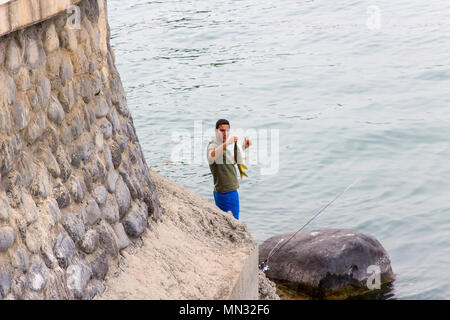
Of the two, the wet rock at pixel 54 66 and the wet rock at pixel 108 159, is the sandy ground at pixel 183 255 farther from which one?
the wet rock at pixel 54 66

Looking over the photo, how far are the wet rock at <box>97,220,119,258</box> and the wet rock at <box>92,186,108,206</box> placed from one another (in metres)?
0.15

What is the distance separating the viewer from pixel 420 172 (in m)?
14.2

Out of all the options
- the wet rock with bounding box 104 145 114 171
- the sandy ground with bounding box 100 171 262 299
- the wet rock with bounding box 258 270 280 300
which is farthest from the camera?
the wet rock with bounding box 258 270 280 300

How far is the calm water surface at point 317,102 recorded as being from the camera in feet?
40.3

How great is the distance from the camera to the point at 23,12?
15.4ft

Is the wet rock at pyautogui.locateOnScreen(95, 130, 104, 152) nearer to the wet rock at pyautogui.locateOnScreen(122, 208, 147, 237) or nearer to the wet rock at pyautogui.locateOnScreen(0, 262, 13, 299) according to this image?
the wet rock at pyautogui.locateOnScreen(122, 208, 147, 237)

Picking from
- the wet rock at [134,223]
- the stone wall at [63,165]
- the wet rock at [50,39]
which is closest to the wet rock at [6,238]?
the stone wall at [63,165]

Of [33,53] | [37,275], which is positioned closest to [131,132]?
[33,53]

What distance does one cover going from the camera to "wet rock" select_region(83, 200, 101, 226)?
18.3 feet

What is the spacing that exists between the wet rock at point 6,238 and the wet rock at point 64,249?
43 centimetres

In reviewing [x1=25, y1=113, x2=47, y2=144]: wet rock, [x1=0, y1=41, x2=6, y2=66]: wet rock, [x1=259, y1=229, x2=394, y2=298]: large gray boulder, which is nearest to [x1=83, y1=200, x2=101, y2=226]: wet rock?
[x1=25, y1=113, x2=47, y2=144]: wet rock

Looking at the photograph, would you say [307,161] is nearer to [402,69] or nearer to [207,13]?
[402,69]

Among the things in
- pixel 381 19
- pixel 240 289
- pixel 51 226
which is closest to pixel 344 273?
pixel 240 289
